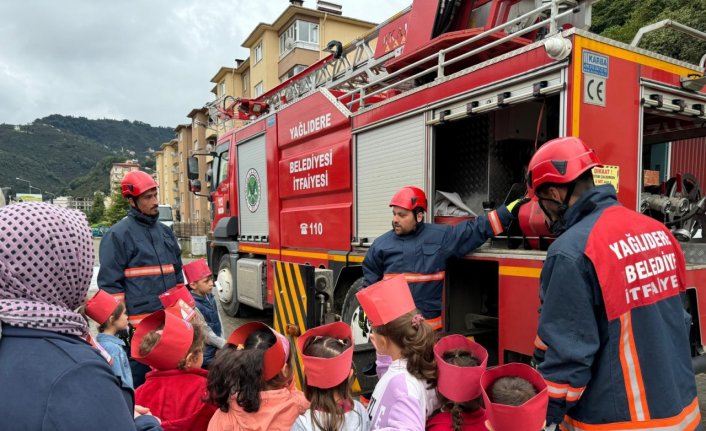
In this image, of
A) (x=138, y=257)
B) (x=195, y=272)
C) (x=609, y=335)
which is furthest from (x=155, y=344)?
(x=609, y=335)

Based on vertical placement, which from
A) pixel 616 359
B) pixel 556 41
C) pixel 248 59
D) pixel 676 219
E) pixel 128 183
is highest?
pixel 248 59

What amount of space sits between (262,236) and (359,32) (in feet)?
82.6

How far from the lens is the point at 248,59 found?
31938 mm

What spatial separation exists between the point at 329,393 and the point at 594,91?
7.45 ft

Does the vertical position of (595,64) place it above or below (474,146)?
above

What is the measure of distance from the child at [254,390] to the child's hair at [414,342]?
17.5 inches

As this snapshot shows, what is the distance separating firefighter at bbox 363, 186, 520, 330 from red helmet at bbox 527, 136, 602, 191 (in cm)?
132

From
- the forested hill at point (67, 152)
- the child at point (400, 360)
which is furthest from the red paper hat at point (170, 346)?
the forested hill at point (67, 152)

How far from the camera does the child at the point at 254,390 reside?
1739mm

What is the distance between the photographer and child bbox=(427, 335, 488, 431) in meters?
1.68

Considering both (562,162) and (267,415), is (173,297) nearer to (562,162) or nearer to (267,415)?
(267,415)

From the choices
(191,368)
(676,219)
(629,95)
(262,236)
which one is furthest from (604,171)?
(262,236)

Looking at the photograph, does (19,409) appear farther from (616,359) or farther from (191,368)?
(616,359)

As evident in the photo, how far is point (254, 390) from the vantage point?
5.72 ft
